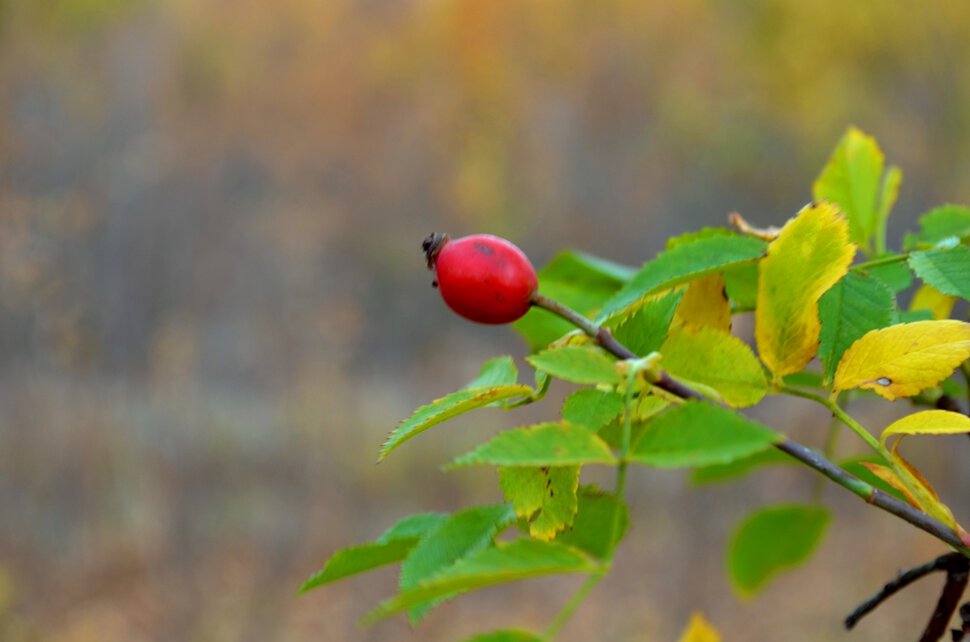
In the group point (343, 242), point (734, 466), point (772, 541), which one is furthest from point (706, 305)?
point (343, 242)

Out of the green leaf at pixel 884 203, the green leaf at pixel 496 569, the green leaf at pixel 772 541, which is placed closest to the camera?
the green leaf at pixel 496 569

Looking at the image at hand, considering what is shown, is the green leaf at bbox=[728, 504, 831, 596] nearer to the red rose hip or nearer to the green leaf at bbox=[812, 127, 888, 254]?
the green leaf at bbox=[812, 127, 888, 254]

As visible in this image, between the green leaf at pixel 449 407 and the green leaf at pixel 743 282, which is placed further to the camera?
the green leaf at pixel 743 282

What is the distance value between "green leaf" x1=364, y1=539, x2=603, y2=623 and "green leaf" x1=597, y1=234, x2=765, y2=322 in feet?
0.47

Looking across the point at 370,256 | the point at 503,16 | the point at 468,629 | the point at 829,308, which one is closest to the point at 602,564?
the point at 829,308

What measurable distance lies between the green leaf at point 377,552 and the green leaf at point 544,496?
39 mm

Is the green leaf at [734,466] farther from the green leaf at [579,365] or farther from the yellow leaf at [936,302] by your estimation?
the green leaf at [579,365]

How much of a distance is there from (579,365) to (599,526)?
0.06 m

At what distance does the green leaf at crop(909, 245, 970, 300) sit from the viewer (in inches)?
16.2

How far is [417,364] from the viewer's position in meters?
6.69

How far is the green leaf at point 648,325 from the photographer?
37 cm

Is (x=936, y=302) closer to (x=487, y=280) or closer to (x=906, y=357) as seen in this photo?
(x=906, y=357)

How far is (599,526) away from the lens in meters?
0.34

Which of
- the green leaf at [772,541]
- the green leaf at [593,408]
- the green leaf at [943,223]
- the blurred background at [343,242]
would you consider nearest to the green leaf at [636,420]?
the green leaf at [593,408]
